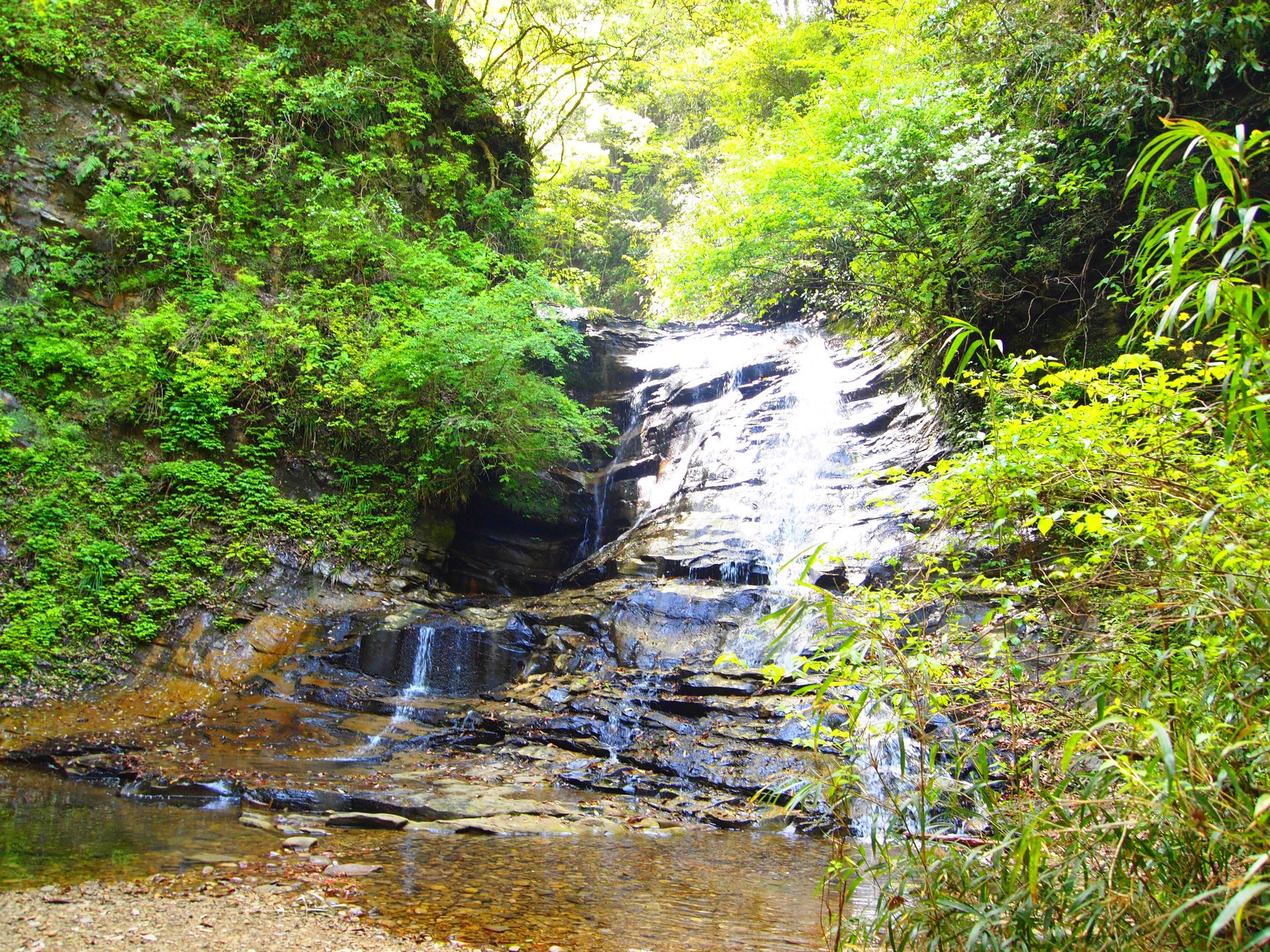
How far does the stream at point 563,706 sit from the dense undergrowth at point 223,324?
88cm

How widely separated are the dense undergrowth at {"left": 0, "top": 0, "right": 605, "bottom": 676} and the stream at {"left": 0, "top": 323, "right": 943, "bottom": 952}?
88 cm

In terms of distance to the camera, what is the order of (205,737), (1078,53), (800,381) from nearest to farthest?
(205,737) < (1078,53) < (800,381)

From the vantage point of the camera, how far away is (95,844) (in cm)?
464

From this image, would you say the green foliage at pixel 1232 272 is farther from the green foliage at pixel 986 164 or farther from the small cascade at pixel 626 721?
the green foliage at pixel 986 164

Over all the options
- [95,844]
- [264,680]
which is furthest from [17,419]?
[95,844]

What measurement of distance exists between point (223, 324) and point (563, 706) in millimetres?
8224

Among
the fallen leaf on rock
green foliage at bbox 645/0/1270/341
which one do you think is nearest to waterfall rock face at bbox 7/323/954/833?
the fallen leaf on rock

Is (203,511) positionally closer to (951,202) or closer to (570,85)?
(951,202)

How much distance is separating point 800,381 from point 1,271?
13621 millimetres

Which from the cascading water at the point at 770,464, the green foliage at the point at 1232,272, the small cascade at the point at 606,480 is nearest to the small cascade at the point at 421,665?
the cascading water at the point at 770,464

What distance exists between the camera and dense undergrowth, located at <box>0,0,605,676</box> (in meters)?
9.70

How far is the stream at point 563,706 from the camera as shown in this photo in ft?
15.2

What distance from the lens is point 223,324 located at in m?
11.4

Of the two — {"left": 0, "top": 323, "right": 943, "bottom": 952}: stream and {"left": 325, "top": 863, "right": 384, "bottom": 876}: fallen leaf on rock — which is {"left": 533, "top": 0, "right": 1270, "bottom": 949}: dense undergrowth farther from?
{"left": 325, "top": 863, "right": 384, "bottom": 876}: fallen leaf on rock
